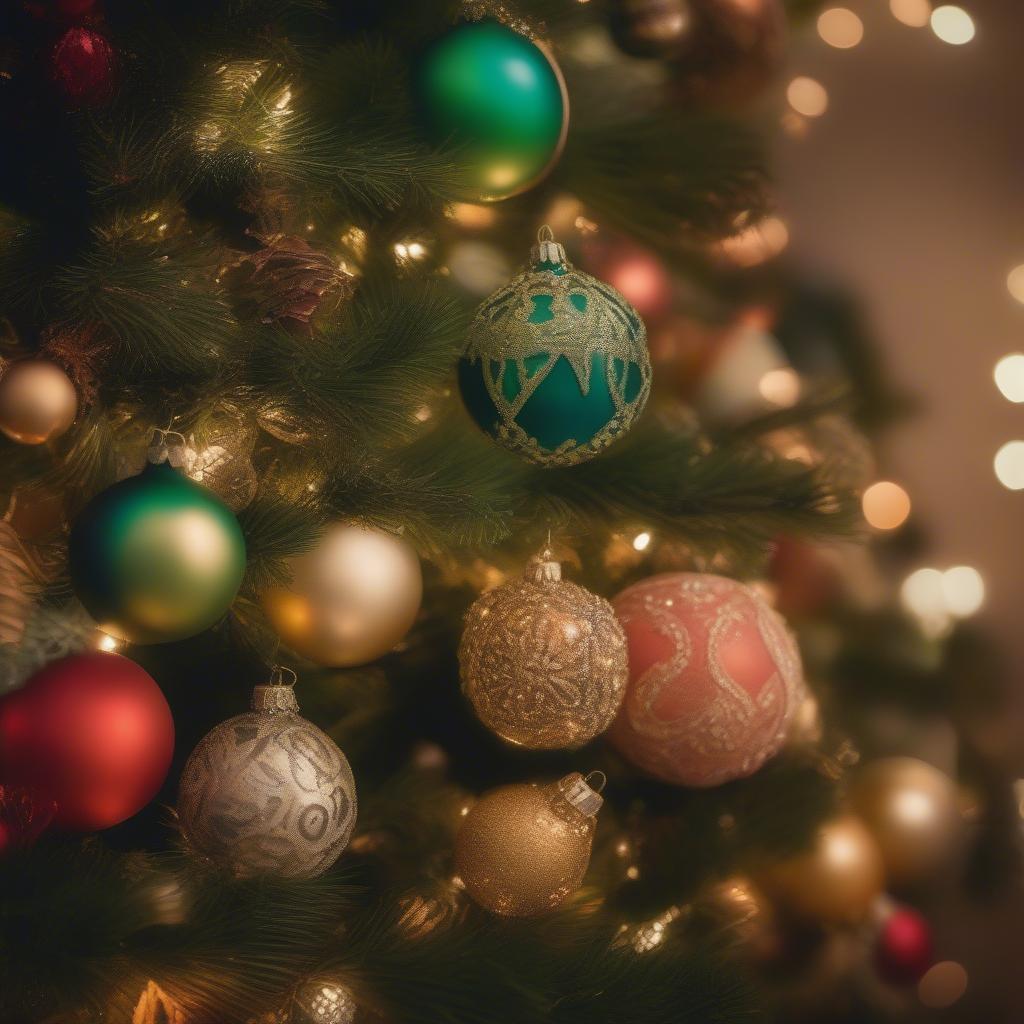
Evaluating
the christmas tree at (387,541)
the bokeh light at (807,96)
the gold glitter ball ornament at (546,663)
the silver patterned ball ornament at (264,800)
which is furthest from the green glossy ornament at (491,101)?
the bokeh light at (807,96)

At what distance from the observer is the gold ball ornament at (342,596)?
2.43ft

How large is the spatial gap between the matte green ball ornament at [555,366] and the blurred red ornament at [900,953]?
2.22 ft

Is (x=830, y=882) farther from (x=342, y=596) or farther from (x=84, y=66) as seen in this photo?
(x=84, y=66)

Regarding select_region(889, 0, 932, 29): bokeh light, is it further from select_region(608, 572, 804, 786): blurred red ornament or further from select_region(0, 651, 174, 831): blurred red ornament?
select_region(0, 651, 174, 831): blurred red ornament

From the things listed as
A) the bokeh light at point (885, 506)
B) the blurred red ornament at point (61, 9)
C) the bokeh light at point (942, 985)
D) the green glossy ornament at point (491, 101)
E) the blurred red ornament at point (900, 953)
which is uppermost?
the blurred red ornament at point (61, 9)

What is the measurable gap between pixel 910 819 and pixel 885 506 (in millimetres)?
395

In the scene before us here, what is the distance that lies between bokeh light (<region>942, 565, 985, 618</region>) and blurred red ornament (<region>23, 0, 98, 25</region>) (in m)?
1.11

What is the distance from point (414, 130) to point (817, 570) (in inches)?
26.0

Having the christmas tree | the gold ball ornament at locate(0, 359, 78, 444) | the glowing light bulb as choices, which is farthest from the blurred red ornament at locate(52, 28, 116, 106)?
the glowing light bulb

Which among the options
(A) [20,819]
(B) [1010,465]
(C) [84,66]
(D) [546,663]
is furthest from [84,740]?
(B) [1010,465]

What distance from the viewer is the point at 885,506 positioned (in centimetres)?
127

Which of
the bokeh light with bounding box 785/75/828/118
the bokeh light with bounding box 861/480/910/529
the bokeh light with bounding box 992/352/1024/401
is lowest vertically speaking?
the bokeh light with bounding box 861/480/910/529

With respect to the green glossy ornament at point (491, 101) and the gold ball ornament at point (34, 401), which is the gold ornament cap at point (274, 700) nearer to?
the gold ball ornament at point (34, 401)

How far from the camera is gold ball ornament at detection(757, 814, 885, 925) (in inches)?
38.2
